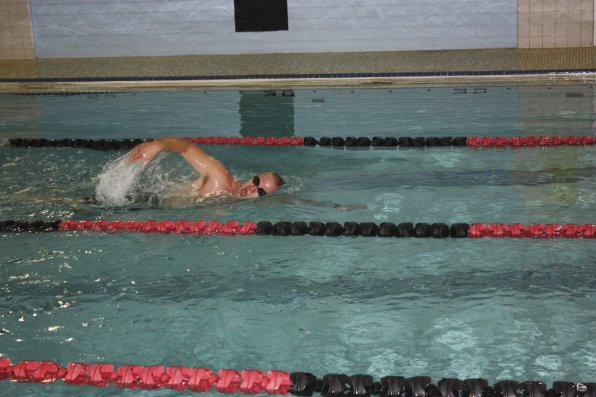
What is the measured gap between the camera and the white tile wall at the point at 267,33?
1377 cm

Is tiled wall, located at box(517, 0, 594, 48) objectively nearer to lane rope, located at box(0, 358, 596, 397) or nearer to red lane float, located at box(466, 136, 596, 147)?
red lane float, located at box(466, 136, 596, 147)

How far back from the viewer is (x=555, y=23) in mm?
13492

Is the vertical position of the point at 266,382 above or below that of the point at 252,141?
below

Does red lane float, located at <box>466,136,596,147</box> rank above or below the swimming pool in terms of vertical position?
above

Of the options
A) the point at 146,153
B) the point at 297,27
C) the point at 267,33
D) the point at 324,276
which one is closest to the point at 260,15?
the point at 267,33

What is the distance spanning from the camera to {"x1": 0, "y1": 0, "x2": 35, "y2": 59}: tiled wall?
1518 centimetres

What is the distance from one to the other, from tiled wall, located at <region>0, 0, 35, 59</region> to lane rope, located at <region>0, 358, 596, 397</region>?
13.4 metres

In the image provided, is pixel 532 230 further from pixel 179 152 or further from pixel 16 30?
pixel 16 30

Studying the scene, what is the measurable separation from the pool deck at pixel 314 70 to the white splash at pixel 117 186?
6469 millimetres

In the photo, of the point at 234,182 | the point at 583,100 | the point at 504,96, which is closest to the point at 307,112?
the point at 504,96

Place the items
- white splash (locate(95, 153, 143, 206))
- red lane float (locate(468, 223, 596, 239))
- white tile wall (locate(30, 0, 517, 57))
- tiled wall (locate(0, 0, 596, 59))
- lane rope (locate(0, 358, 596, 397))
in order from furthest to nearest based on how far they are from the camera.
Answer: white tile wall (locate(30, 0, 517, 57)) → tiled wall (locate(0, 0, 596, 59)) → white splash (locate(95, 153, 143, 206)) → red lane float (locate(468, 223, 596, 239)) → lane rope (locate(0, 358, 596, 397))

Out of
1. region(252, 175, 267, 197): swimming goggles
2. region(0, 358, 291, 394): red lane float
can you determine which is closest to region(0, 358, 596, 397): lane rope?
region(0, 358, 291, 394): red lane float

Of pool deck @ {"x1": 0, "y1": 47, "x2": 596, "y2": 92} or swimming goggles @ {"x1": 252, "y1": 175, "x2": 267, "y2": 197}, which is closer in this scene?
swimming goggles @ {"x1": 252, "y1": 175, "x2": 267, "y2": 197}

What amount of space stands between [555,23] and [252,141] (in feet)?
25.8
